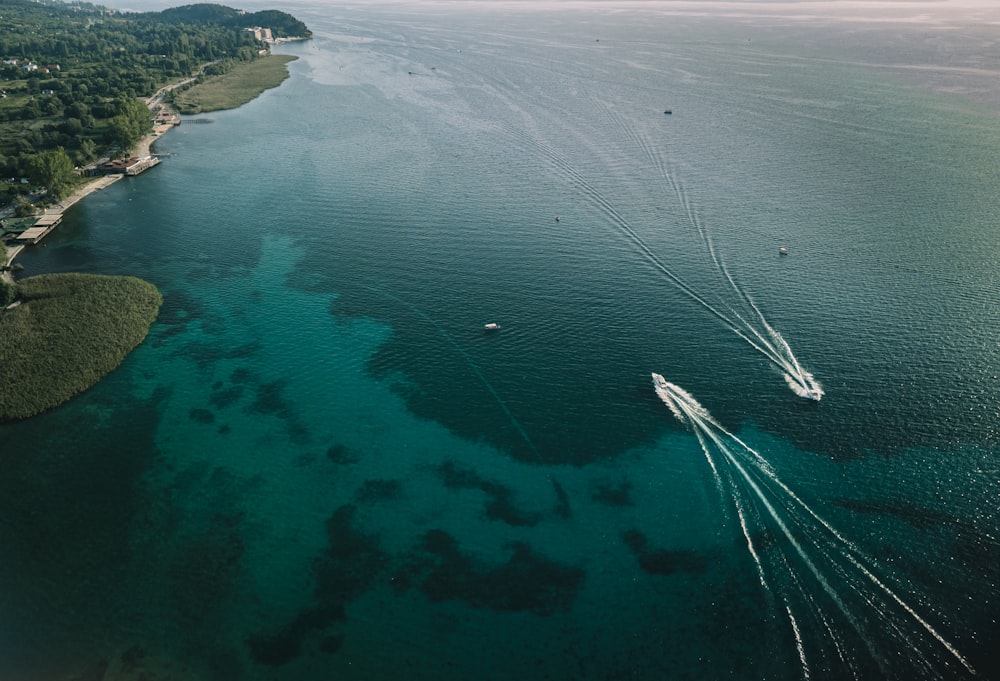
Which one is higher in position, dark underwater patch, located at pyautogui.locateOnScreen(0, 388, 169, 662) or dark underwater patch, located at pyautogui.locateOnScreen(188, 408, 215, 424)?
dark underwater patch, located at pyautogui.locateOnScreen(188, 408, 215, 424)

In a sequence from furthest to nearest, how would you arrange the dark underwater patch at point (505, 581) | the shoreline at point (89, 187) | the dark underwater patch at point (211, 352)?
the shoreline at point (89, 187), the dark underwater patch at point (211, 352), the dark underwater patch at point (505, 581)

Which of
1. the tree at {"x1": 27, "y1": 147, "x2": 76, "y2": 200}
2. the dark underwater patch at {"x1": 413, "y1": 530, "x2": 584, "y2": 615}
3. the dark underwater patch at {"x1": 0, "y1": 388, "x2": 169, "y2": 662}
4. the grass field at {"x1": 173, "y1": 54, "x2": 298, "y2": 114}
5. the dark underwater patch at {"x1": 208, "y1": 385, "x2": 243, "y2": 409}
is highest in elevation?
the grass field at {"x1": 173, "y1": 54, "x2": 298, "y2": 114}

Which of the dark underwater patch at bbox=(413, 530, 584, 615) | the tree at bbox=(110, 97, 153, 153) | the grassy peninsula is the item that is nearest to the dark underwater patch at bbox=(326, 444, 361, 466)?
the dark underwater patch at bbox=(413, 530, 584, 615)

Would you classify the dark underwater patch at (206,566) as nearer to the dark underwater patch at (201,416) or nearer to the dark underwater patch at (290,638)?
the dark underwater patch at (290,638)

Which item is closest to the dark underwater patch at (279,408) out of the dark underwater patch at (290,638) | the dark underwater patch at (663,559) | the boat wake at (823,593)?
the dark underwater patch at (290,638)

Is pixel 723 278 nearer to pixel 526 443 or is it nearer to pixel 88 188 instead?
pixel 526 443

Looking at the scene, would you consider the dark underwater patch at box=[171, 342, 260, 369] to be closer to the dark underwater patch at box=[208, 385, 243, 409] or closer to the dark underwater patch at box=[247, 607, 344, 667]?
the dark underwater patch at box=[208, 385, 243, 409]

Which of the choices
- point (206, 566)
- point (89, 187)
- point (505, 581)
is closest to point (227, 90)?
point (89, 187)
